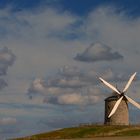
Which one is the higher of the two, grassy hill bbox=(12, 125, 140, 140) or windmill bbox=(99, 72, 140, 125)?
windmill bbox=(99, 72, 140, 125)

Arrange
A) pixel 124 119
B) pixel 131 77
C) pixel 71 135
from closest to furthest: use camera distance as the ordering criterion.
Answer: pixel 71 135, pixel 124 119, pixel 131 77

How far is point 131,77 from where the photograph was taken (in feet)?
499

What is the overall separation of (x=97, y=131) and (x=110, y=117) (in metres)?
22.0

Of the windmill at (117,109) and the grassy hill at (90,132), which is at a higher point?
the windmill at (117,109)

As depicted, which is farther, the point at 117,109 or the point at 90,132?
the point at 117,109

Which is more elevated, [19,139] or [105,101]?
[105,101]

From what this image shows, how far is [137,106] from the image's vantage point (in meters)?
146

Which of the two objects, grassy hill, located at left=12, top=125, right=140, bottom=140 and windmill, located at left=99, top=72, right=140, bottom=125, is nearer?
grassy hill, located at left=12, top=125, right=140, bottom=140

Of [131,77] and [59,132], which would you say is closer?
[59,132]

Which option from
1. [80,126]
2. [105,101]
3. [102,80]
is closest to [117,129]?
[80,126]

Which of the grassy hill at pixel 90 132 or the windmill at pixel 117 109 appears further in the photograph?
the windmill at pixel 117 109

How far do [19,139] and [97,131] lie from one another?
18.0 metres

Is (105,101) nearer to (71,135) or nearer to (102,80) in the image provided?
(102,80)

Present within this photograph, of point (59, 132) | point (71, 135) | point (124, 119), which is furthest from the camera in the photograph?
point (124, 119)
